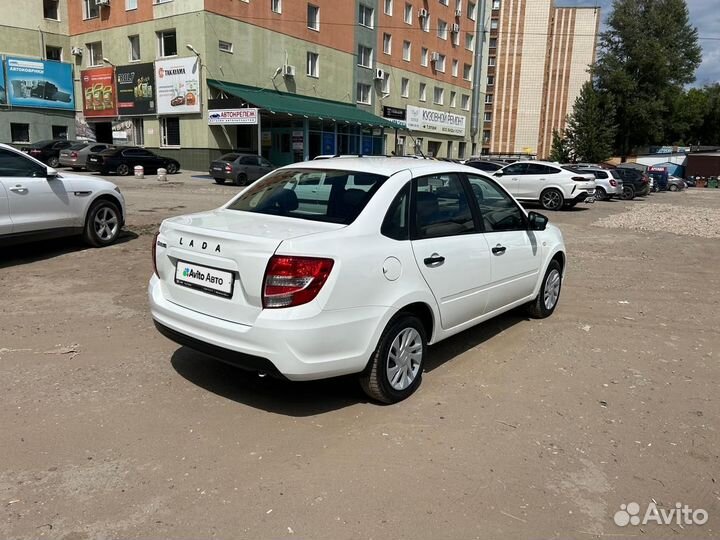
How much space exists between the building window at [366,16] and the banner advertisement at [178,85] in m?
15.2

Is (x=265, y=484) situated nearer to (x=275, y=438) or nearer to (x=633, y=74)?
(x=275, y=438)

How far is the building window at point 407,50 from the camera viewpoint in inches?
1793

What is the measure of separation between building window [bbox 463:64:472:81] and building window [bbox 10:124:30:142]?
3733 cm

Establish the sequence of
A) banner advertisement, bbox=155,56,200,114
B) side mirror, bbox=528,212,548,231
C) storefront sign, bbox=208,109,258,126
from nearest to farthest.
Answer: side mirror, bbox=528,212,548,231, storefront sign, bbox=208,109,258,126, banner advertisement, bbox=155,56,200,114

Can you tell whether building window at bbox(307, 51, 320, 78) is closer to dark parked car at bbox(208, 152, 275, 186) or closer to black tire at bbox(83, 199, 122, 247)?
dark parked car at bbox(208, 152, 275, 186)

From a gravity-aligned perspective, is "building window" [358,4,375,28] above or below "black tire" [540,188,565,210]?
above

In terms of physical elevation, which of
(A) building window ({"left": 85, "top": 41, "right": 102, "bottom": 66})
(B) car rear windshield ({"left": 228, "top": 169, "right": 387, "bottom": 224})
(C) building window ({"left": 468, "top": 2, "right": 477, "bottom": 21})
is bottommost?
(B) car rear windshield ({"left": 228, "top": 169, "right": 387, "bottom": 224})

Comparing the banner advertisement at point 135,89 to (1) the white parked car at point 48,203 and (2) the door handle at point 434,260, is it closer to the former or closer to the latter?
(1) the white parked car at point 48,203

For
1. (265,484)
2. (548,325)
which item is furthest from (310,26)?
(265,484)

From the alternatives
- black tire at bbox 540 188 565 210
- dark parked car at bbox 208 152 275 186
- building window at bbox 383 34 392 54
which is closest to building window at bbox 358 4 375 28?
building window at bbox 383 34 392 54

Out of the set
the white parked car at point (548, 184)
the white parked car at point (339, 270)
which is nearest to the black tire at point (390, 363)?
the white parked car at point (339, 270)

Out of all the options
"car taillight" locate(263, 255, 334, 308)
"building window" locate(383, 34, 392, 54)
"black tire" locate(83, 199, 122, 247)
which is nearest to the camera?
"car taillight" locate(263, 255, 334, 308)

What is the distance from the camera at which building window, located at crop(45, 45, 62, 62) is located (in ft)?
115

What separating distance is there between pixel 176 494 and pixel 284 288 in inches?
48.4
